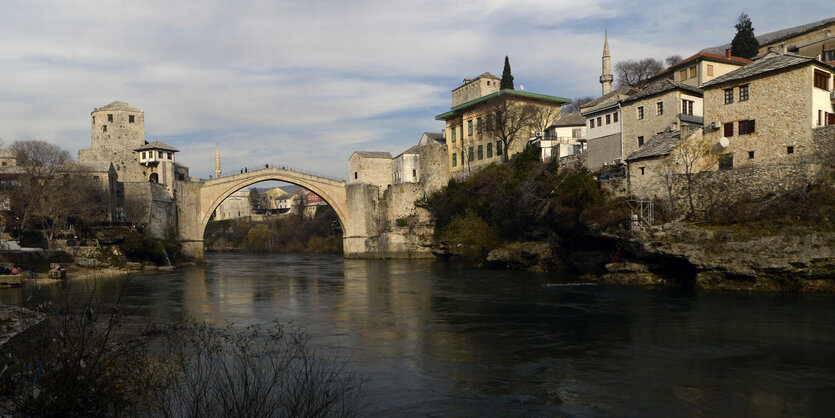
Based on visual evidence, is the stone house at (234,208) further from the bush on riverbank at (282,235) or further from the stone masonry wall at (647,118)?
the stone masonry wall at (647,118)

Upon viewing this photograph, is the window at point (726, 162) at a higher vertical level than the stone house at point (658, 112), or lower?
lower

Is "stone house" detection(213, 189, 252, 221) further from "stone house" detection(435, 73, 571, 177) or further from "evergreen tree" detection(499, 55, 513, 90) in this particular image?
"evergreen tree" detection(499, 55, 513, 90)

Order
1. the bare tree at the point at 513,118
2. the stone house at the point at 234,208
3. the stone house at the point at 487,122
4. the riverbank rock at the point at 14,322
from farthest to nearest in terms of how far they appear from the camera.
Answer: the stone house at the point at 234,208 → the stone house at the point at 487,122 → the bare tree at the point at 513,118 → the riverbank rock at the point at 14,322

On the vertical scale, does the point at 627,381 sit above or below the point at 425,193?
below

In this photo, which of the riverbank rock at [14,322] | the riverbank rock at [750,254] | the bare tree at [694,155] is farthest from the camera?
the bare tree at [694,155]

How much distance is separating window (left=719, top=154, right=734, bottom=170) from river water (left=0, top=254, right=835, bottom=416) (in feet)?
24.2

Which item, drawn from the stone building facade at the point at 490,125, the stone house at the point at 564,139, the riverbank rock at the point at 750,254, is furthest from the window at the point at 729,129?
the stone building facade at the point at 490,125

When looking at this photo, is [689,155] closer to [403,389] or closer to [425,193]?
[403,389]

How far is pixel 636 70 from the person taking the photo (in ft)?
195

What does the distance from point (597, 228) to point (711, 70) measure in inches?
586

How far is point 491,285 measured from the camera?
88.3ft

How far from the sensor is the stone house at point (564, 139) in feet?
125

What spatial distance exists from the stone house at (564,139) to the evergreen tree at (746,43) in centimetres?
1320

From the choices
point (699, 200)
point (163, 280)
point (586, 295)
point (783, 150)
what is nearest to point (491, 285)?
point (586, 295)
